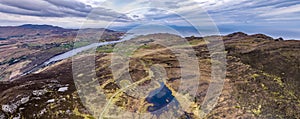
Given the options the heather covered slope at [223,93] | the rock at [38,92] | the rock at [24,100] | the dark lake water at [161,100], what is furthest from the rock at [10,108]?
the dark lake water at [161,100]

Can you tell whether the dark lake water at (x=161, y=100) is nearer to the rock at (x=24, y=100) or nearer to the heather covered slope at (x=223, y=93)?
the heather covered slope at (x=223, y=93)

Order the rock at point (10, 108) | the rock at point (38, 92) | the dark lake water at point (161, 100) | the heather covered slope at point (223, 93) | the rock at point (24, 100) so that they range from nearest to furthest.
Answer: the heather covered slope at point (223, 93) < the rock at point (10, 108) < the dark lake water at point (161, 100) < the rock at point (24, 100) < the rock at point (38, 92)

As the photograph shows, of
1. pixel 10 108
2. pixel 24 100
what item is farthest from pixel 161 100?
pixel 10 108

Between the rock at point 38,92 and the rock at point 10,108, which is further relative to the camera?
the rock at point 38,92

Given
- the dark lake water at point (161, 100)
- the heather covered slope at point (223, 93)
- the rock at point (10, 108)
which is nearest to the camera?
the heather covered slope at point (223, 93)

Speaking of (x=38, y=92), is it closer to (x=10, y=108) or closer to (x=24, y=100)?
(x=24, y=100)

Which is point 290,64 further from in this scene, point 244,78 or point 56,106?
point 56,106

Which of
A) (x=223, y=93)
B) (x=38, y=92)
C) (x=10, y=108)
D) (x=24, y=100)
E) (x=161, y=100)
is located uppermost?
(x=223, y=93)

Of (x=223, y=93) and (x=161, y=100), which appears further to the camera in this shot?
(x=223, y=93)

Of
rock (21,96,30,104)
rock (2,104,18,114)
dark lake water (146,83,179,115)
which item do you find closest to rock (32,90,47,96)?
rock (21,96,30,104)
